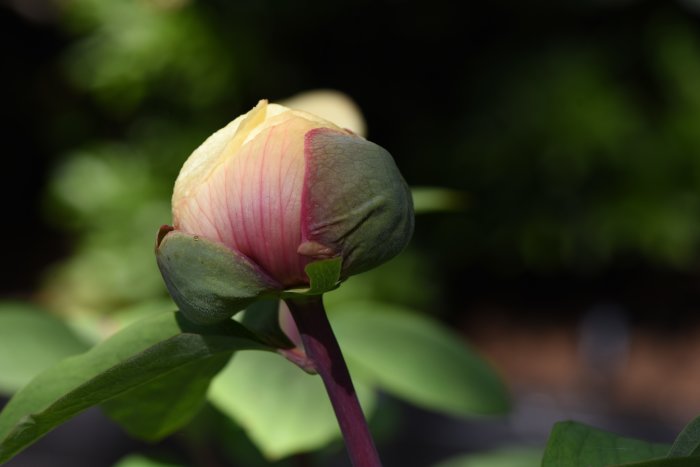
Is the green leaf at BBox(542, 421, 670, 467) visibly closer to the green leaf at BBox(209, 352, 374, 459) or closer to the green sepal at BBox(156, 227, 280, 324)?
the green sepal at BBox(156, 227, 280, 324)

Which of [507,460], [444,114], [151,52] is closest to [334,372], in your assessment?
[507,460]

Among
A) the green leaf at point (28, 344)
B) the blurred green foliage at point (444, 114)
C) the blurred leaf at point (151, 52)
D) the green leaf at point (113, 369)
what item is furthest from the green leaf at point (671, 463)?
the blurred leaf at point (151, 52)

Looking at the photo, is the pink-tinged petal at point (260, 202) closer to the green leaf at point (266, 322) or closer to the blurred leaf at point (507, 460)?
the green leaf at point (266, 322)

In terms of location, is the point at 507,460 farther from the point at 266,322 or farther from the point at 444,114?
the point at 444,114

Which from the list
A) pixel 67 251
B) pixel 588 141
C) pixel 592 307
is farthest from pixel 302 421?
pixel 67 251

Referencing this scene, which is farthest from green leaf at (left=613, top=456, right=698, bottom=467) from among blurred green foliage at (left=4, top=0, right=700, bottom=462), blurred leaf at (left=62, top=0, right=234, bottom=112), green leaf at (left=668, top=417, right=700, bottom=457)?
blurred leaf at (left=62, top=0, right=234, bottom=112)

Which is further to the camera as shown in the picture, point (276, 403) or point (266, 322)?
point (276, 403)
